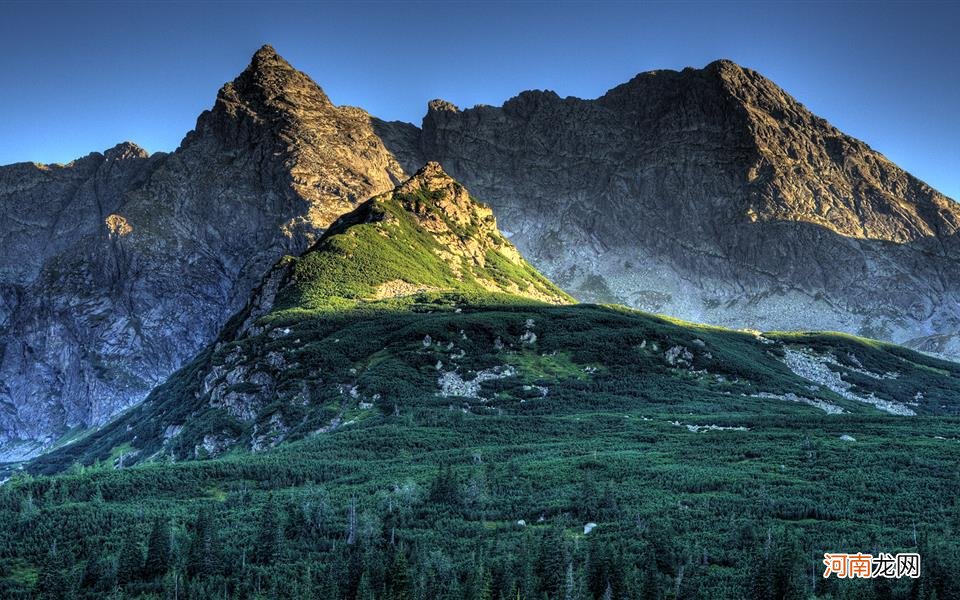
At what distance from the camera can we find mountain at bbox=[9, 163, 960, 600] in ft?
236

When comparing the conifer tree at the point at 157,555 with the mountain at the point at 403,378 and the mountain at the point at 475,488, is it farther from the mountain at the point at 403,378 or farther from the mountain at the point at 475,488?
the mountain at the point at 403,378

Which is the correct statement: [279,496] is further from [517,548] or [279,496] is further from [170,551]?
[517,548]

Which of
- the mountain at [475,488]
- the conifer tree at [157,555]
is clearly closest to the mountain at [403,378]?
the mountain at [475,488]

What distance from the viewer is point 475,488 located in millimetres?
97938

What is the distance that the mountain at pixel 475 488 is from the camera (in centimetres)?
7194

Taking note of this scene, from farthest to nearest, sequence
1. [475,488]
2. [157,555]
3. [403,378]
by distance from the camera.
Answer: [403,378]
[475,488]
[157,555]

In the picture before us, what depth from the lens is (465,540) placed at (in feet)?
272

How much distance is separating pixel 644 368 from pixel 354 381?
221 feet

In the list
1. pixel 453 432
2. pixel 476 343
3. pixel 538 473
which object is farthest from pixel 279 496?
pixel 476 343

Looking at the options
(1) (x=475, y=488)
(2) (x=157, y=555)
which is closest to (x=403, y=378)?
(1) (x=475, y=488)

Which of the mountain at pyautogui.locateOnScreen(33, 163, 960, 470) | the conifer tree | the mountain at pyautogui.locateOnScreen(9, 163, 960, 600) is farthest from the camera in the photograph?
the mountain at pyautogui.locateOnScreen(33, 163, 960, 470)

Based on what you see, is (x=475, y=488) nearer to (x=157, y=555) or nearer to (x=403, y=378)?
(x=157, y=555)

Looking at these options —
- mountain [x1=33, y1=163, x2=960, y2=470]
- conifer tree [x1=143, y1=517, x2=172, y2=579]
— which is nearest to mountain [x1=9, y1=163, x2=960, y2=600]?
conifer tree [x1=143, y1=517, x2=172, y2=579]

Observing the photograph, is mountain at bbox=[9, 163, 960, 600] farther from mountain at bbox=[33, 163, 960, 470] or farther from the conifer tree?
mountain at bbox=[33, 163, 960, 470]
